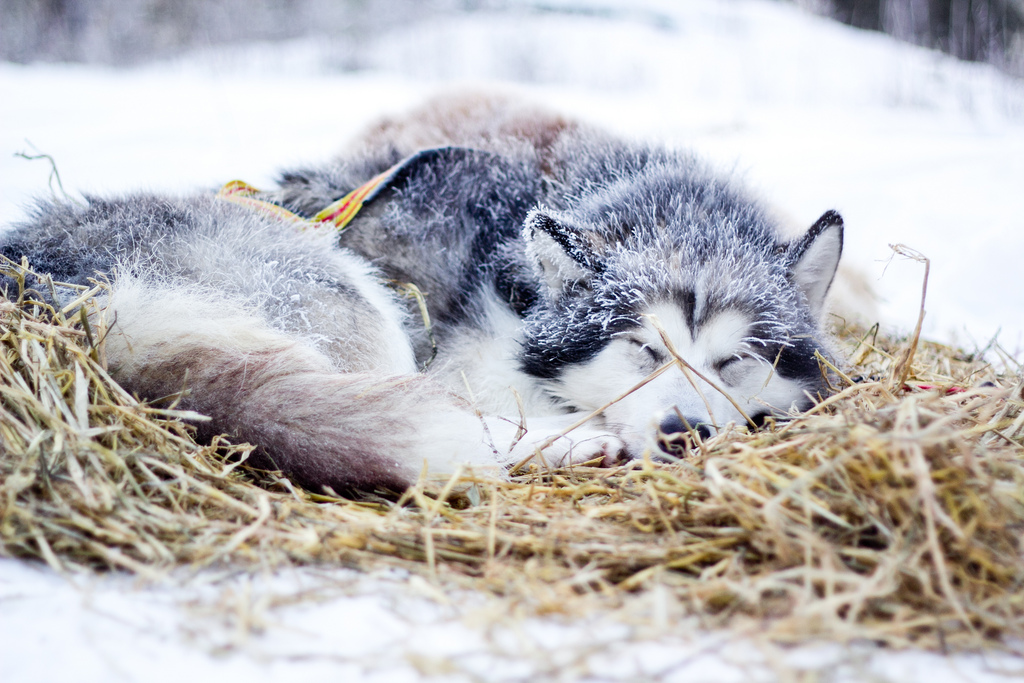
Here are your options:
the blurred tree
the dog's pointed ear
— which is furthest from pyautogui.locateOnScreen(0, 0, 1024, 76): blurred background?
the dog's pointed ear

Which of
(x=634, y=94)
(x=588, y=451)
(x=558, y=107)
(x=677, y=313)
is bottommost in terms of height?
(x=588, y=451)

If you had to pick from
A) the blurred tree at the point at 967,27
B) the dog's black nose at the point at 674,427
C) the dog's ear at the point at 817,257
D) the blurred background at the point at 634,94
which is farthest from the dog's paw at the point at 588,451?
the blurred tree at the point at 967,27

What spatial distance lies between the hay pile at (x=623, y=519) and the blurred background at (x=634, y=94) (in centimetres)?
130

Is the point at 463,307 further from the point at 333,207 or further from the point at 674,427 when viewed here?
the point at 674,427

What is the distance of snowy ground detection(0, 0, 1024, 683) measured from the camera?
3.17 feet

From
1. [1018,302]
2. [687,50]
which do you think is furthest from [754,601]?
[687,50]

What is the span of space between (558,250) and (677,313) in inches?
17.0

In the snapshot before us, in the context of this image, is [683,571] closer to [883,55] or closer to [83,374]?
[83,374]

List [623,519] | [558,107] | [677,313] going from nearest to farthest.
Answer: [623,519] < [677,313] < [558,107]

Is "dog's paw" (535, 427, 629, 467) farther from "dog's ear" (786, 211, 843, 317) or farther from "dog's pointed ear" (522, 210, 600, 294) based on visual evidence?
"dog's ear" (786, 211, 843, 317)

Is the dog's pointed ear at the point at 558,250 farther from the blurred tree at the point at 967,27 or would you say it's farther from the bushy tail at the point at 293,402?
the blurred tree at the point at 967,27

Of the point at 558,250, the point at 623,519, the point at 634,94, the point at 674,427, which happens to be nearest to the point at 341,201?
the point at 558,250

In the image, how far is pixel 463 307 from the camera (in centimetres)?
236

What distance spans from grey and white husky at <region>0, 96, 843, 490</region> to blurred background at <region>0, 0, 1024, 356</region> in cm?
52
